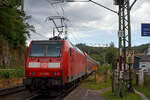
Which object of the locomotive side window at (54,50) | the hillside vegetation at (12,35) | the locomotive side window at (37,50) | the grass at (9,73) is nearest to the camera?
the locomotive side window at (54,50)

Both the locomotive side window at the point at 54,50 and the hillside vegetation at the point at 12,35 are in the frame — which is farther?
the hillside vegetation at the point at 12,35

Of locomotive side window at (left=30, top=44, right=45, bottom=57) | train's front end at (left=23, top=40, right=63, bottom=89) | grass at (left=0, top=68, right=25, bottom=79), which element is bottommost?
grass at (left=0, top=68, right=25, bottom=79)

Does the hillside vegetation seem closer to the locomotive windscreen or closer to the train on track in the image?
the locomotive windscreen

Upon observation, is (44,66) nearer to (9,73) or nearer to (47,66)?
(47,66)

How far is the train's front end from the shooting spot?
35.8 feet

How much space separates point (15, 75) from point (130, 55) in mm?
13860

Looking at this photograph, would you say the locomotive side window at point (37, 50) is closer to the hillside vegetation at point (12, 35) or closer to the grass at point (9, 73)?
the hillside vegetation at point (12, 35)

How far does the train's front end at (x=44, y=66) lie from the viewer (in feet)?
35.8

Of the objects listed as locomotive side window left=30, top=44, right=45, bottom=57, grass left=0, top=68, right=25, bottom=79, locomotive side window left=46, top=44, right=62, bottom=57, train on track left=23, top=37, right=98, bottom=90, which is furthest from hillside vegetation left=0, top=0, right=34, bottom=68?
locomotive side window left=46, top=44, right=62, bottom=57

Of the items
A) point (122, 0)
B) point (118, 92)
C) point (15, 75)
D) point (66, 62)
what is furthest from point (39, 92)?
point (15, 75)

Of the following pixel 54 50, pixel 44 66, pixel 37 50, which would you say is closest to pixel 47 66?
pixel 44 66

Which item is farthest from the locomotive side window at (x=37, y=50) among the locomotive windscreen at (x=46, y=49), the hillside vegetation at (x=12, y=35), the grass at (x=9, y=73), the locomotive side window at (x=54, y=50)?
the grass at (x=9, y=73)

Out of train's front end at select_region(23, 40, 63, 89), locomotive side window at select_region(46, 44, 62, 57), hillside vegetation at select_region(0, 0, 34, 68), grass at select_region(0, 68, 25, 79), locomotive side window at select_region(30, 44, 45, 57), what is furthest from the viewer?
hillside vegetation at select_region(0, 0, 34, 68)

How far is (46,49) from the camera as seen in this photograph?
1169 cm
